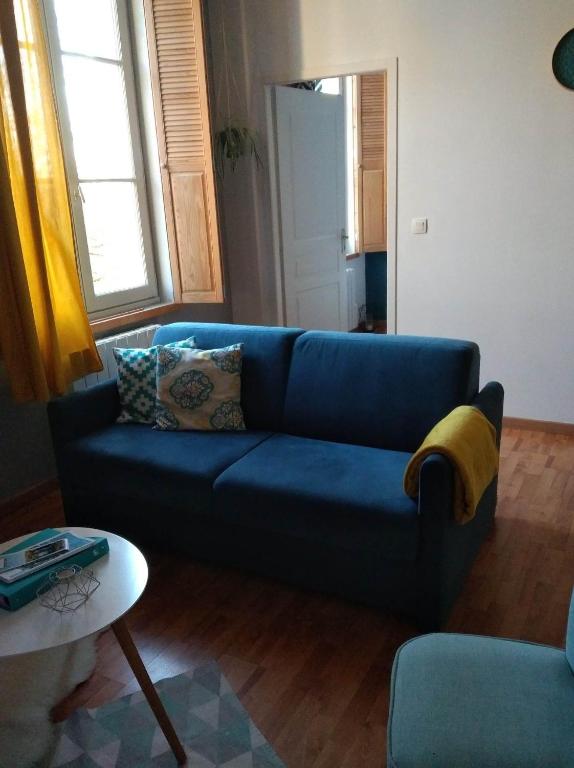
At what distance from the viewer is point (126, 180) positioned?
3.55m

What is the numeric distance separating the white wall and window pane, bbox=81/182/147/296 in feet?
3.42

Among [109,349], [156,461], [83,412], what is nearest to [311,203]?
[109,349]

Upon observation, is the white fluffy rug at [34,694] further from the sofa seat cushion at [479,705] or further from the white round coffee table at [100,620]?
the sofa seat cushion at [479,705]

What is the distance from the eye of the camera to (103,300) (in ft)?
11.2

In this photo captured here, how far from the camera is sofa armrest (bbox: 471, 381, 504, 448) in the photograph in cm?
220

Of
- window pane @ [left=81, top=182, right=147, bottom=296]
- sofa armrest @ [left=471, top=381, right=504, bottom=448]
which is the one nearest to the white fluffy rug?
sofa armrest @ [left=471, top=381, right=504, bottom=448]

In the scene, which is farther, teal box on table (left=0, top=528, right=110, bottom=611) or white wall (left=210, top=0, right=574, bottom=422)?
white wall (left=210, top=0, right=574, bottom=422)

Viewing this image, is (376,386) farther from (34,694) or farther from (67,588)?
(34,694)

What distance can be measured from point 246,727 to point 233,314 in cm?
309

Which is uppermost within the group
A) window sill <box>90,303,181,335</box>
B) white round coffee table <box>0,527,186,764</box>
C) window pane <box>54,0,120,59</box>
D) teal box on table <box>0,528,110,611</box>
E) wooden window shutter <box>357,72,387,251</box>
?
window pane <box>54,0,120,59</box>

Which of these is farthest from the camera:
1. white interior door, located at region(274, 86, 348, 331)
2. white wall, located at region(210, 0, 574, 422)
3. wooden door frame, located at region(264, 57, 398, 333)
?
white interior door, located at region(274, 86, 348, 331)

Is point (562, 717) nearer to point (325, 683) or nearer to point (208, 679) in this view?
point (325, 683)

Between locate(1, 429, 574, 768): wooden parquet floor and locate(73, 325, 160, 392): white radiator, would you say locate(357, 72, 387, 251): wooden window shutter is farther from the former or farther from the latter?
locate(1, 429, 574, 768): wooden parquet floor

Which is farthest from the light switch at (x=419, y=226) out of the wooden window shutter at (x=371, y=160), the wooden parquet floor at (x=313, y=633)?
the wooden window shutter at (x=371, y=160)
